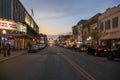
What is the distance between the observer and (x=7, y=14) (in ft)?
206

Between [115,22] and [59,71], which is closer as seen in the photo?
[59,71]

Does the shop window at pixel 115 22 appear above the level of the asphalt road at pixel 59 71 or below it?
above

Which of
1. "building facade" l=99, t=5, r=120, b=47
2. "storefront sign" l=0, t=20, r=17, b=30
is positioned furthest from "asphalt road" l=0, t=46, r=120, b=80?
"building facade" l=99, t=5, r=120, b=47

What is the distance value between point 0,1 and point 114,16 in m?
24.6

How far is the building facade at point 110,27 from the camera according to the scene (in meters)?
60.6

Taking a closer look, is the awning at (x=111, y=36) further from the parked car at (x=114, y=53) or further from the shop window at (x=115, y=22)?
the parked car at (x=114, y=53)

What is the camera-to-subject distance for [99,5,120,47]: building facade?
199 ft

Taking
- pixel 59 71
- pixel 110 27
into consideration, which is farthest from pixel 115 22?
pixel 59 71

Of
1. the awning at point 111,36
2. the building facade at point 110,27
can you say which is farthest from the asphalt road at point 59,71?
the building facade at point 110,27

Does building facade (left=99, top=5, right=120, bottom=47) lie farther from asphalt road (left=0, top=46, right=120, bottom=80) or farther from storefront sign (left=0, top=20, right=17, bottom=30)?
asphalt road (left=0, top=46, right=120, bottom=80)

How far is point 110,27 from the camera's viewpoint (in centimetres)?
6588

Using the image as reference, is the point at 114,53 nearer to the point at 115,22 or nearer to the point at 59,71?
the point at 59,71

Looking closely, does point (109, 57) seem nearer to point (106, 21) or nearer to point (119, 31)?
point (119, 31)

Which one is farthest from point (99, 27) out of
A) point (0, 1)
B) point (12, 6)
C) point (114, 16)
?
point (0, 1)
